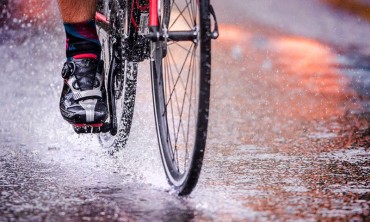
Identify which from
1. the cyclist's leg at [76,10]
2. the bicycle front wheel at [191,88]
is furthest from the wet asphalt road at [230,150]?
the cyclist's leg at [76,10]

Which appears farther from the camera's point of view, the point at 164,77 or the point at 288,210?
the point at 164,77

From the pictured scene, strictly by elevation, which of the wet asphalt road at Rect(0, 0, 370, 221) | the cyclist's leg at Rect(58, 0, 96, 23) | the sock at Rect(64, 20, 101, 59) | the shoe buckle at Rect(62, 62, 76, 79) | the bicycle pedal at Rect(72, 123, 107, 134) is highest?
the cyclist's leg at Rect(58, 0, 96, 23)

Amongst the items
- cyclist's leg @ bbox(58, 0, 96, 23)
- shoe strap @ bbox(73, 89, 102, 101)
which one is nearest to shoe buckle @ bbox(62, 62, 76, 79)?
shoe strap @ bbox(73, 89, 102, 101)

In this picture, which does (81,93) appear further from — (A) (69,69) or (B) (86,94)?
(A) (69,69)

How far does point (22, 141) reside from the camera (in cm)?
536

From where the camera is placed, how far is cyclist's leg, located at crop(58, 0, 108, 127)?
425 centimetres

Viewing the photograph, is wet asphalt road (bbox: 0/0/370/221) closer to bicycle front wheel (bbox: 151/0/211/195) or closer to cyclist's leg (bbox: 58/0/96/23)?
bicycle front wheel (bbox: 151/0/211/195)

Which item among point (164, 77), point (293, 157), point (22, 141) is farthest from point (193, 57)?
point (22, 141)

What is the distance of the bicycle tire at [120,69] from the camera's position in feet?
14.5

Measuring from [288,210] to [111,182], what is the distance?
932mm

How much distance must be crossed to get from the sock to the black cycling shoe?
0.11 feet

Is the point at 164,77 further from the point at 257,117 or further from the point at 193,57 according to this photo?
the point at 257,117

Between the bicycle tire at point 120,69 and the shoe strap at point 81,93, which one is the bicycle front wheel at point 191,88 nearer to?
the bicycle tire at point 120,69

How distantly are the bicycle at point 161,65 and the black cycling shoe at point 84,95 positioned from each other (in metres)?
0.14
